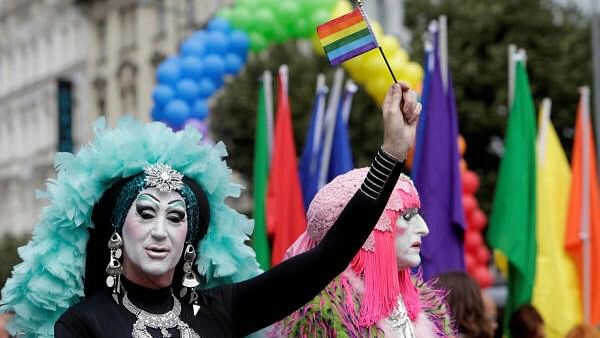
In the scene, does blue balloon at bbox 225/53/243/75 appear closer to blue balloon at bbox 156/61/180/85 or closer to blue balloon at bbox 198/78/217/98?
blue balloon at bbox 198/78/217/98

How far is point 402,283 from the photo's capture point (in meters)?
4.67

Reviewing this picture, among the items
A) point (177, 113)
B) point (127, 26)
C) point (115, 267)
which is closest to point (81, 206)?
point (115, 267)

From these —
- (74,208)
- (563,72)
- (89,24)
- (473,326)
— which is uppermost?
(89,24)

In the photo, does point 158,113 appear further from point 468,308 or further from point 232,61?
point 468,308

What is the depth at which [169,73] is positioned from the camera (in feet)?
40.4

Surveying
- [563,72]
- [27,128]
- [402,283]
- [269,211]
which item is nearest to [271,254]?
[269,211]

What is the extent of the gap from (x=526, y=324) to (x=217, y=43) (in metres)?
5.78

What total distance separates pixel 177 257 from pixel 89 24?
41.3m

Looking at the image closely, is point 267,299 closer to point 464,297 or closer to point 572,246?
point 464,297

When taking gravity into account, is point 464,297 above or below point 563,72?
below

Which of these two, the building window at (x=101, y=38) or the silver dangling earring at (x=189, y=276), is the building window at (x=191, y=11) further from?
the silver dangling earring at (x=189, y=276)

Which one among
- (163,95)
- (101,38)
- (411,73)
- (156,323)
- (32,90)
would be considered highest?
(101,38)

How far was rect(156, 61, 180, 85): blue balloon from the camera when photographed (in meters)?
12.3

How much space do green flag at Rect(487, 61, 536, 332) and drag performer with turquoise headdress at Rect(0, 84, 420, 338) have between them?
18.1 ft
